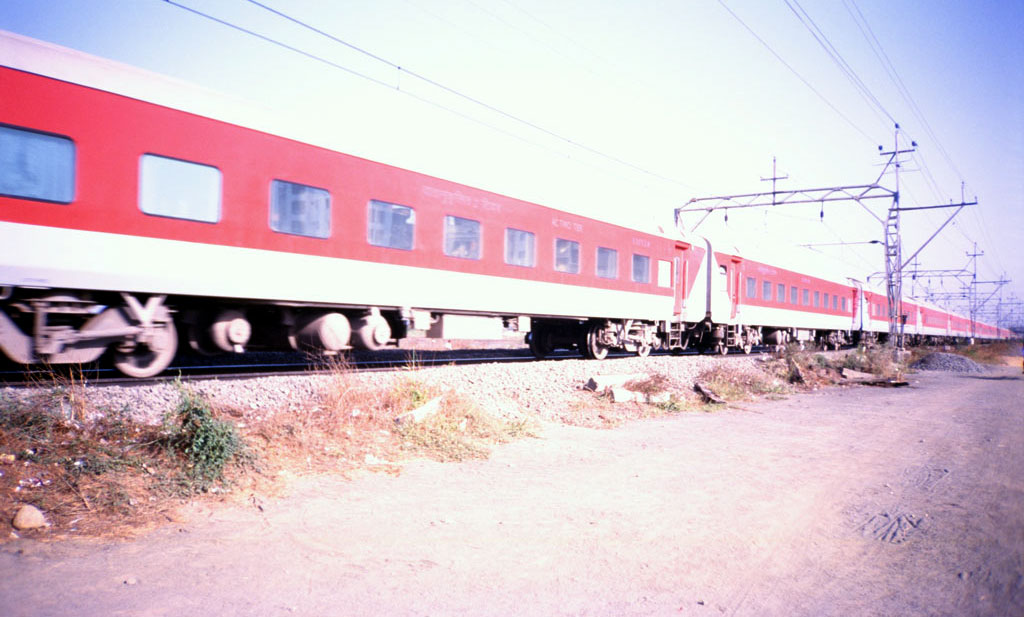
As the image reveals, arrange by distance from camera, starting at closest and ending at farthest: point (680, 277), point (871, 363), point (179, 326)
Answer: point (179, 326)
point (680, 277)
point (871, 363)

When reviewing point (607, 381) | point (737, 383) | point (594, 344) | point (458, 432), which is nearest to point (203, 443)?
point (458, 432)

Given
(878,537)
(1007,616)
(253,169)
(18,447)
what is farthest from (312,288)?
(1007,616)

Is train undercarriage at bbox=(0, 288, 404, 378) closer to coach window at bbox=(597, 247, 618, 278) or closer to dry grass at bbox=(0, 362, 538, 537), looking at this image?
dry grass at bbox=(0, 362, 538, 537)

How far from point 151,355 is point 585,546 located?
6.06 metres

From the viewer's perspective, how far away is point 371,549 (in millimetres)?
3801

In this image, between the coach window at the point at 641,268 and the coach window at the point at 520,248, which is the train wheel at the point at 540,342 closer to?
the coach window at the point at 641,268

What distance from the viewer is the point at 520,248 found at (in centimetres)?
1205

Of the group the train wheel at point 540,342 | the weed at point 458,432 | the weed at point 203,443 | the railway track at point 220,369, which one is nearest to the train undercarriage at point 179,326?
the railway track at point 220,369

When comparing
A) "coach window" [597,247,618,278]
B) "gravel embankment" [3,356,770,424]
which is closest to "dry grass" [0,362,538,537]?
"gravel embankment" [3,356,770,424]

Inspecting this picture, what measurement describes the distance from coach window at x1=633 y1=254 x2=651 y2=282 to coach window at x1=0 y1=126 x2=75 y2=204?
12174 mm

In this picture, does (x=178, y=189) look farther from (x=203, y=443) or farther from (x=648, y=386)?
(x=648, y=386)

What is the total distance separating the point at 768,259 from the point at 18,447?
2384 cm

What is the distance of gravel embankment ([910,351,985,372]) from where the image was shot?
22891mm

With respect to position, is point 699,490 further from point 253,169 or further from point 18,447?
point 253,169
